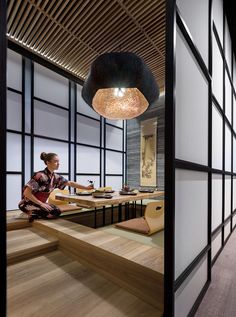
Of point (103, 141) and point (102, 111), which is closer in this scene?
point (102, 111)

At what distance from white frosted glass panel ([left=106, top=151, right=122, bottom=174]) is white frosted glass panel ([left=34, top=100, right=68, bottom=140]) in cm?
173

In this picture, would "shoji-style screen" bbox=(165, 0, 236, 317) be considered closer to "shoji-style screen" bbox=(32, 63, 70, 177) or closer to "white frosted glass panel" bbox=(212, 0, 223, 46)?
"white frosted glass panel" bbox=(212, 0, 223, 46)

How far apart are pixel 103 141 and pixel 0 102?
5192mm

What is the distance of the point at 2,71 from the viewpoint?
532 millimetres

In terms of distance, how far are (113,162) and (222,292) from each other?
4.67m

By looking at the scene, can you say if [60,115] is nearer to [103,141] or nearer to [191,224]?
[103,141]

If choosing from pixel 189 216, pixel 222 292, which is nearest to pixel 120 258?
pixel 189 216

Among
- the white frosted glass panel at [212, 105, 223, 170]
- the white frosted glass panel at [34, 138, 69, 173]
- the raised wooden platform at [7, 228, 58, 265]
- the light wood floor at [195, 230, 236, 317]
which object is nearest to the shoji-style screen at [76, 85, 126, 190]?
the white frosted glass panel at [34, 138, 69, 173]

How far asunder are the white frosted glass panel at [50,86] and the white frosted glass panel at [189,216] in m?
3.84

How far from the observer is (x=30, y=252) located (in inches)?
80.5

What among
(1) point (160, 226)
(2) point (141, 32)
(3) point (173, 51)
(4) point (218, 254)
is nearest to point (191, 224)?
(1) point (160, 226)

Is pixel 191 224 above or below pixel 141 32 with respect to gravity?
below

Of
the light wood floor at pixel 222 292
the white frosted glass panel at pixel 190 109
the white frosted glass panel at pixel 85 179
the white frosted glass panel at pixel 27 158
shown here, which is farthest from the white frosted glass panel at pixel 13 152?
the light wood floor at pixel 222 292

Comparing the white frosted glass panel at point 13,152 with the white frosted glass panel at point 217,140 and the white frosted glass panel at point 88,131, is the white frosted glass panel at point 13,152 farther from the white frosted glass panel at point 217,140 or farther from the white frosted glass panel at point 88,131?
the white frosted glass panel at point 217,140
